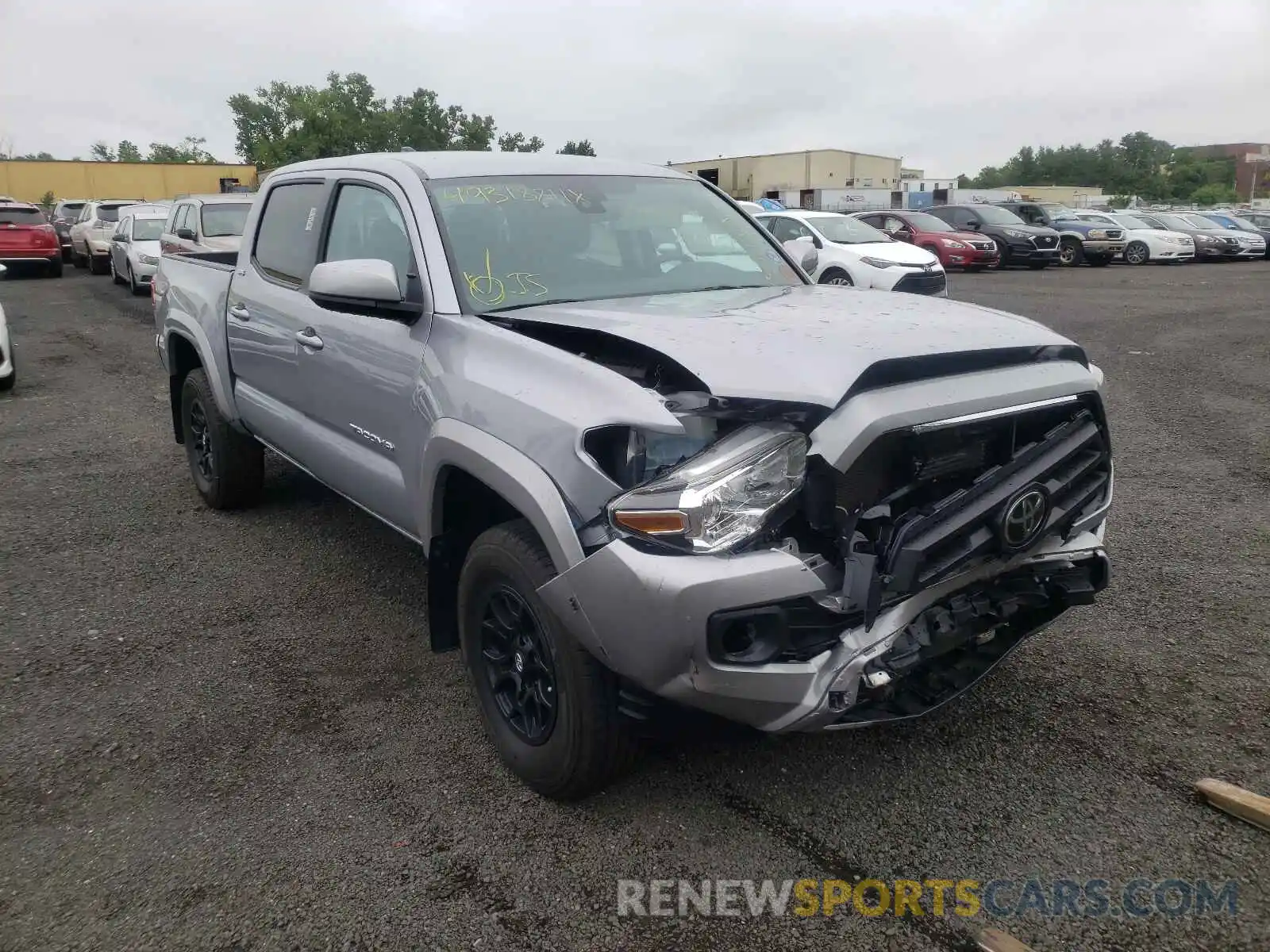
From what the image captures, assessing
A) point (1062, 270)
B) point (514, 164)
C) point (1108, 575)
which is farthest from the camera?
point (1062, 270)

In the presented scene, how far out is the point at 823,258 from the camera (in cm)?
1514

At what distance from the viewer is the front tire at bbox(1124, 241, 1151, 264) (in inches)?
957

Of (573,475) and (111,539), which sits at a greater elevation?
(573,475)

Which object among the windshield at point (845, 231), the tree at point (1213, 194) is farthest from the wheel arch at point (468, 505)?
the tree at point (1213, 194)

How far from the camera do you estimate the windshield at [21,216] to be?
20688 millimetres

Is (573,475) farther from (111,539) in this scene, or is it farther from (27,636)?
(111,539)

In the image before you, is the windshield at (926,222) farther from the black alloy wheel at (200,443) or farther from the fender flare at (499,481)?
the fender flare at (499,481)

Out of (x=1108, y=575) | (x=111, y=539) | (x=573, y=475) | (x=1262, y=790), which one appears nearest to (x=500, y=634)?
(x=573, y=475)

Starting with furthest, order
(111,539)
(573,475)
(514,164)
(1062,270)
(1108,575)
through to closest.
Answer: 1. (1062,270)
2. (111,539)
3. (514,164)
4. (1108,575)
5. (573,475)

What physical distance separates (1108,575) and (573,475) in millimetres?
1774

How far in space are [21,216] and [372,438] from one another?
72.3ft

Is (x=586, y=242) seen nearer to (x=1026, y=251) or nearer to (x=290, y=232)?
(x=290, y=232)

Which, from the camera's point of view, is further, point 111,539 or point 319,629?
point 111,539

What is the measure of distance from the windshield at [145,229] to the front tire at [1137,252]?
72.4ft
